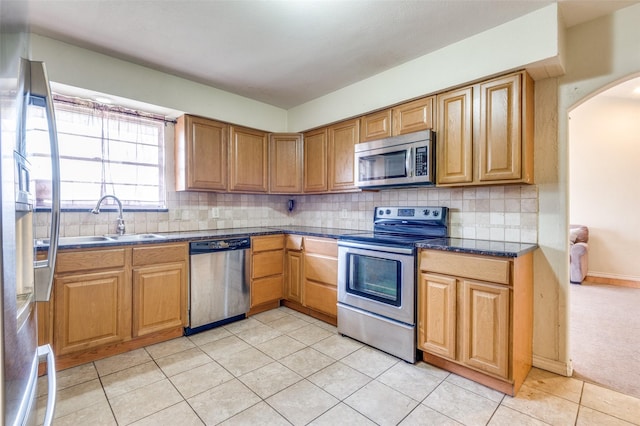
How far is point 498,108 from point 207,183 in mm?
2816

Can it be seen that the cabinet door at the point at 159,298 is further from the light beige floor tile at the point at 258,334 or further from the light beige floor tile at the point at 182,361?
the light beige floor tile at the point at 258,334

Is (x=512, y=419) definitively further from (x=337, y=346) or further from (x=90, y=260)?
(x=90, y=260)

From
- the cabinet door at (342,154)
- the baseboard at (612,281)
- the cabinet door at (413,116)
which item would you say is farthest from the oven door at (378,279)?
the baseboard at (612,281)

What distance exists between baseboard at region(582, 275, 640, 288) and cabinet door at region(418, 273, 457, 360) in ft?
13.8

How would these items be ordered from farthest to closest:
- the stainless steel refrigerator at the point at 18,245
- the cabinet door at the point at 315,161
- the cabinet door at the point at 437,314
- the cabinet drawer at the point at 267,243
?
the cabinet door at the point at 315,161, the cabinet drawer at the point at 267,243, the cabinet door at the point at 437,314, the stainless steel refrigerator at the point at 18,245

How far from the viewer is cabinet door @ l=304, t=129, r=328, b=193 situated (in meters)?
3.67

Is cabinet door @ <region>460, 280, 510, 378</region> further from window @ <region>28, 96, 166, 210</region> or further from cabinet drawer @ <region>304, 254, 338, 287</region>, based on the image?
window @ <region>28, 96, 166, 210</region>

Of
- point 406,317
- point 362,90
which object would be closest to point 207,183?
point 362,90

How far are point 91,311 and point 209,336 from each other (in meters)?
0.97

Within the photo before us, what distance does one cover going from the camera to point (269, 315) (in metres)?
3.37

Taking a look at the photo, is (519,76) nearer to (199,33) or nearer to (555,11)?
(555,11)

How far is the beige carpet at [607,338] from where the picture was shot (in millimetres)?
2166

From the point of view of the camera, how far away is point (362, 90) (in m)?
3.21

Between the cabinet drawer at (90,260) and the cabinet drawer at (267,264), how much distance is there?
125 centimetres
